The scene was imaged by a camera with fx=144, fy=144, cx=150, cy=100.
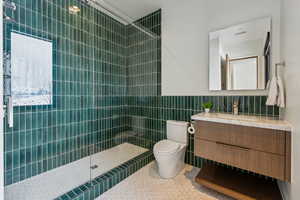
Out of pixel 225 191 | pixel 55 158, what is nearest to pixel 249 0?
pixel 225 191

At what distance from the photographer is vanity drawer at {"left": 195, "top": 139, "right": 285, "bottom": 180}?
4.04 feet

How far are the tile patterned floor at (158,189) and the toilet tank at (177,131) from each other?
46 cm

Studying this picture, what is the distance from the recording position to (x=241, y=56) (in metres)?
1.78

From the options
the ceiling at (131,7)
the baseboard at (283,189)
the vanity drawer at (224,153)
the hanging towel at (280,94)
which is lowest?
the baseboard at (283,189)

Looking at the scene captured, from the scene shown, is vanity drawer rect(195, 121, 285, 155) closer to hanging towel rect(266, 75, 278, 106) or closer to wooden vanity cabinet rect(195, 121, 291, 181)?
wooden vanity cabinet rect(195, 121, 291, 181)

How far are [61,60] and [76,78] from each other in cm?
32

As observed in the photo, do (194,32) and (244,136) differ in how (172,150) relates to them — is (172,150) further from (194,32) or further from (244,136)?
(194,32)

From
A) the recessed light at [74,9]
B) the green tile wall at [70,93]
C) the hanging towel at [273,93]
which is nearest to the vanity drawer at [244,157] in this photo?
the hanging towel at [273,93]

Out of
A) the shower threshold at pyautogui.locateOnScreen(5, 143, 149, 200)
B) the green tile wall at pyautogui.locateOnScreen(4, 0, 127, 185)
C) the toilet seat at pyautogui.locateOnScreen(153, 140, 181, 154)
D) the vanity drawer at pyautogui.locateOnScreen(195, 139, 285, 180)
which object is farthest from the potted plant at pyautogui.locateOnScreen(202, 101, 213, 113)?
the green tile wall at pyautogui.locateOnScreen(4, 0, 127, 185)

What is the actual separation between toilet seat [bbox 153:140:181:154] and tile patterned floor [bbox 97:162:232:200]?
362 millimetres

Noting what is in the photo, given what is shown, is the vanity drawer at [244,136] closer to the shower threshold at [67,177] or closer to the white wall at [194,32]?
the white wall at [194,32]

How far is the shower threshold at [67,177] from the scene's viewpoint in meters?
1.57

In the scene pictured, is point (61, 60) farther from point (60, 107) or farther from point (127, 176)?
point (127, 176)

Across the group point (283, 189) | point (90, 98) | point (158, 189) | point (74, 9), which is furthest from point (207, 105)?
point (74, 9)
